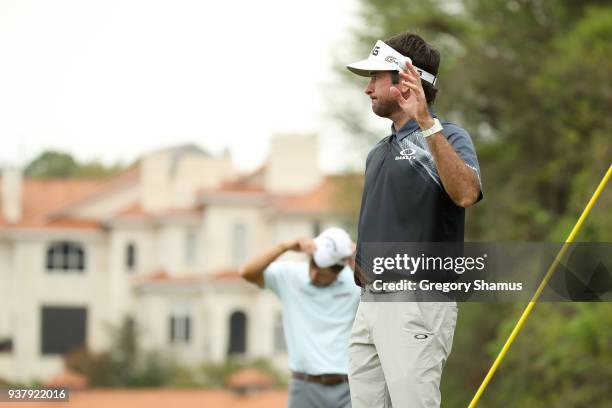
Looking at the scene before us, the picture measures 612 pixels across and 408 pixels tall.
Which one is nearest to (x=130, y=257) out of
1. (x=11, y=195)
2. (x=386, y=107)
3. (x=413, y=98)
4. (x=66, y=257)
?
(x=66, y=257)

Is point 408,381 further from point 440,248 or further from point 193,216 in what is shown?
point 193,216

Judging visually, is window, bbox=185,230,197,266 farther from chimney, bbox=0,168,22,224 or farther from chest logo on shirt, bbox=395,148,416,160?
chest logo on shirt, bbox=395,148,416,160

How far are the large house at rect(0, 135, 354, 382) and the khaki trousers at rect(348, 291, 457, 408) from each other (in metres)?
63.2

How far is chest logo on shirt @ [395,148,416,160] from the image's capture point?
5.75 metres

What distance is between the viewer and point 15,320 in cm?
7481

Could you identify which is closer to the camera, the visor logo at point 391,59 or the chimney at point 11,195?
the visor logo at point 391,59

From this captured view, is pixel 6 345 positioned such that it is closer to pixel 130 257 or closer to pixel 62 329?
pixel 62 329

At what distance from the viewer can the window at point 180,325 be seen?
240 ft

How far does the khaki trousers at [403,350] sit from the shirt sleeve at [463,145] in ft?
1.55

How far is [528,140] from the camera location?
36625mm

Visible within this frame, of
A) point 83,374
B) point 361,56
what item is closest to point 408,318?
point 361,56

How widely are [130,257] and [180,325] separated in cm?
412

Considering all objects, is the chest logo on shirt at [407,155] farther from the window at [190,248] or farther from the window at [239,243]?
the window at [190,248]

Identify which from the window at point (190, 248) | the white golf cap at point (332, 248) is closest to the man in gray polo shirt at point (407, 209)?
the white golf cap at point (332, 248)
